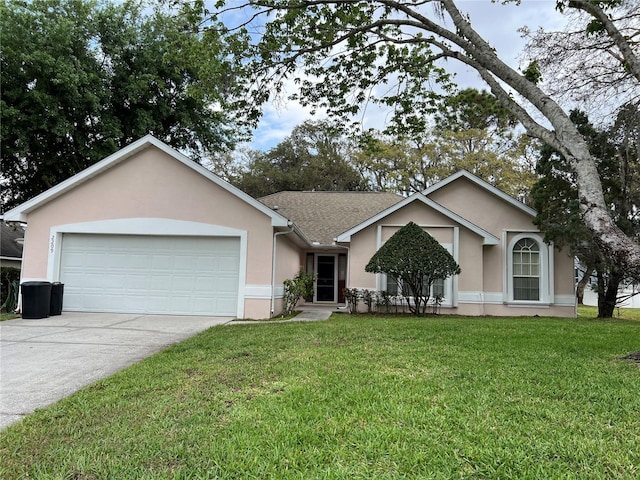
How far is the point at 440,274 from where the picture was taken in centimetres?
1173

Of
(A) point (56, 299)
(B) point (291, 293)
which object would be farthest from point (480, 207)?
(A) point (56, 299)

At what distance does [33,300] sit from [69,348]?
4553 mm

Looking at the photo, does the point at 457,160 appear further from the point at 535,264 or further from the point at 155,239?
the point at 155,239

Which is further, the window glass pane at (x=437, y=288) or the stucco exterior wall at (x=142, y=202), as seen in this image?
the window glass pane at (x=437, y=288)

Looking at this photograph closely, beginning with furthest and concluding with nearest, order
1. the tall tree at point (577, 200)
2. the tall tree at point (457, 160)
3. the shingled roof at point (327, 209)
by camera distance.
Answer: the tall tree at point (457, 160), the shingled roof at point (327, 209), the tall tree at point (577, 200)

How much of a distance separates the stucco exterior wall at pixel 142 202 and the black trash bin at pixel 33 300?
116cm

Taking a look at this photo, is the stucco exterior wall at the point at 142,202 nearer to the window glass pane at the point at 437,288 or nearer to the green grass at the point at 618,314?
the window glass pane at the point at 437,288

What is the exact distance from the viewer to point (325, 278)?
58.0ft

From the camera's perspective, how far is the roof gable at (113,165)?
11.3 meters

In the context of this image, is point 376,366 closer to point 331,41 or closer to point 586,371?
point 586,371

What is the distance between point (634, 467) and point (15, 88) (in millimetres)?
20573

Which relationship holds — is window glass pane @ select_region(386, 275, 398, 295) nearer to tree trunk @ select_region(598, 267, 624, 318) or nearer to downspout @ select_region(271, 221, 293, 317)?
downspout @ select_region(271, 221, 293, 317)

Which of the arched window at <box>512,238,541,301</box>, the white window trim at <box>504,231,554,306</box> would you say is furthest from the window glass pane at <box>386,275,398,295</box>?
the arched window at <box>512,238,541,301</box>

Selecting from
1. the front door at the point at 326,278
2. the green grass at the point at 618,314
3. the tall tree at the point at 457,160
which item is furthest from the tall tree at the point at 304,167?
the green grass at the point at 618,314
